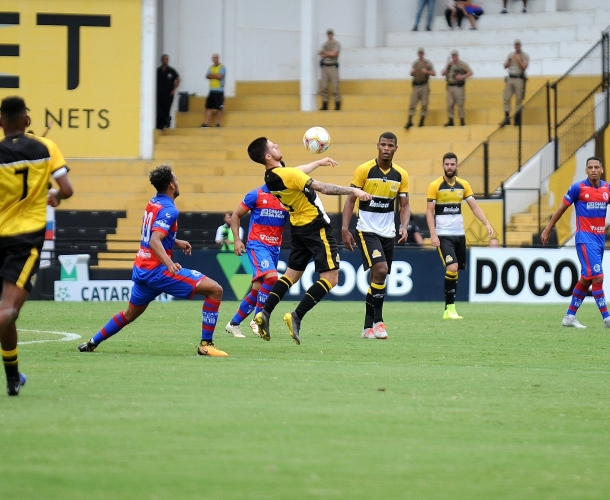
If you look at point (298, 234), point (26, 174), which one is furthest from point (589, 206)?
point (26, 174)

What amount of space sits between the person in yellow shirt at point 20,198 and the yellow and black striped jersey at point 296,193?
4.48 metres

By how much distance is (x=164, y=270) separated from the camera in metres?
11.2

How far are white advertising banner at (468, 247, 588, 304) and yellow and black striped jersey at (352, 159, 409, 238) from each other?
10.4 metres

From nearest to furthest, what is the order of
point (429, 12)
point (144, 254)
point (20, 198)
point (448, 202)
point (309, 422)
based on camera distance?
point (309, 422) < point (20, 198) < point (144, 254) < point (448, 202) < point (429, 12)

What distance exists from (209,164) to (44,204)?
80.6 feet

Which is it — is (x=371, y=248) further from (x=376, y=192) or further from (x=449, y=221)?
(x=449, y=221)

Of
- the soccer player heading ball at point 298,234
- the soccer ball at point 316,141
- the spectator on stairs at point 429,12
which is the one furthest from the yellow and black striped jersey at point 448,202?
the spectator on stairs at point 429,12

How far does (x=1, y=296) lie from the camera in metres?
8.20

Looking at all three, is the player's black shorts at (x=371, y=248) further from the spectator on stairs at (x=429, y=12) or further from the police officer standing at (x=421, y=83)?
the spectator on stairs at (x=429, y=12)

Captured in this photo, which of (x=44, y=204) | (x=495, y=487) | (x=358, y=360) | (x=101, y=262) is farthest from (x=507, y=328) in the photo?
(x=101, y=262)

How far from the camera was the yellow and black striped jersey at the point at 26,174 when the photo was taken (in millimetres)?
8336

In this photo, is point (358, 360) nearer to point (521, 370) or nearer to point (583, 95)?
point (521, 370)

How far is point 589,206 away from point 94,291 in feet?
40.1

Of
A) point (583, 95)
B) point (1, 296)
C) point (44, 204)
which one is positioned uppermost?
point (583, 95)
